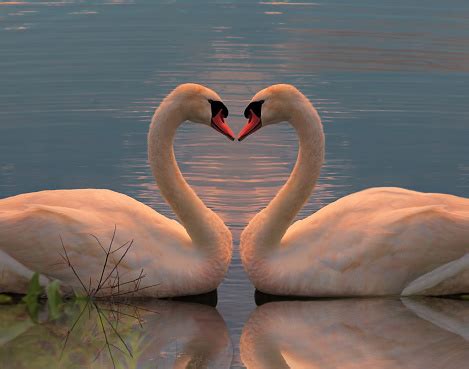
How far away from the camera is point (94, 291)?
12688mm

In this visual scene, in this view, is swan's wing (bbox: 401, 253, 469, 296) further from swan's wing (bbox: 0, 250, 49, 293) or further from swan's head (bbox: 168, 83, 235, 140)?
swan's wing (bbox: 0, 250, 49, 293)

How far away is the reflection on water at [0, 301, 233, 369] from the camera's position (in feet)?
35.6

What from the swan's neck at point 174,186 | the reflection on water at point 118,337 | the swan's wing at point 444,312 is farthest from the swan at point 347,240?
the reflection on water at point 118,337

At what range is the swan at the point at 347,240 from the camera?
12.8 metres

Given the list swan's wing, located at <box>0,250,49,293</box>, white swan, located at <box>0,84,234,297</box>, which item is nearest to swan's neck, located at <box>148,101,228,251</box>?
white swan, located at <box>0,84,234,297</box>

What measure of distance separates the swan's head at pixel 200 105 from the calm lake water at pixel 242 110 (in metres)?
1.46

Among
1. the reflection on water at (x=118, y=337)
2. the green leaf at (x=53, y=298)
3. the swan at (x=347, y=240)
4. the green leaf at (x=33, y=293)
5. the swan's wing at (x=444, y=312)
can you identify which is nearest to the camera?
the reflection on water at (x=118, y=337)

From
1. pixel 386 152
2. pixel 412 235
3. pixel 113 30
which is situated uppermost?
pixel 412 235

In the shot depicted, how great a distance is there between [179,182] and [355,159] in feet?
17.0

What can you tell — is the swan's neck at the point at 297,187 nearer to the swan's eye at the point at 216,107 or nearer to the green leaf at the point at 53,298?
the swan's eye at the point at 216,107

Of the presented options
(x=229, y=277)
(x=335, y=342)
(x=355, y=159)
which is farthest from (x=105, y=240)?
(x=355, y=159)

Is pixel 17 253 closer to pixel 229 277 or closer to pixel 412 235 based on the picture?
pixel 229 277

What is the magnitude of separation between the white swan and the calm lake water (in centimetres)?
42

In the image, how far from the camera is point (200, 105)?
43.5ft
